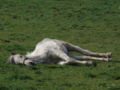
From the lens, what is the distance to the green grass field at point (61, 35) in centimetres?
1059

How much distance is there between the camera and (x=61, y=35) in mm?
19891

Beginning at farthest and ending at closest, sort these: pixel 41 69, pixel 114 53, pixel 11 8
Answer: pixel 11 8 < pixel 114 53 < pixel 41 69

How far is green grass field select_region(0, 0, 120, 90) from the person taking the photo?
34.7 ft

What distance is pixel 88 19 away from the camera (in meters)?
24.2

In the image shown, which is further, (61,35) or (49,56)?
(61,35)

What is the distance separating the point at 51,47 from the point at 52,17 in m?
11.5

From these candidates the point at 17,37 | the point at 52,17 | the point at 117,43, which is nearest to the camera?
the point at 117,43

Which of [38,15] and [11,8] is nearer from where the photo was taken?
[38,15]

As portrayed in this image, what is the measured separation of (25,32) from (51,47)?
24.8 ft

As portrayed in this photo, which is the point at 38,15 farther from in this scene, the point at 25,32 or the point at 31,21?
the point at 25,32

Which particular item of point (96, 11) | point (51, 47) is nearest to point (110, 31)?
point (96, 11)

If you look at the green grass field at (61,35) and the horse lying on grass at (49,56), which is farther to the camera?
the horse lying on grass at (49,56)

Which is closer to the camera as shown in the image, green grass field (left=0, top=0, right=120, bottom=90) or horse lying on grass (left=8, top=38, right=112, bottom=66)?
green grass field (left=0, top=0, right=120, bottom=90)

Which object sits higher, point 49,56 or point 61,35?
point 49,56
